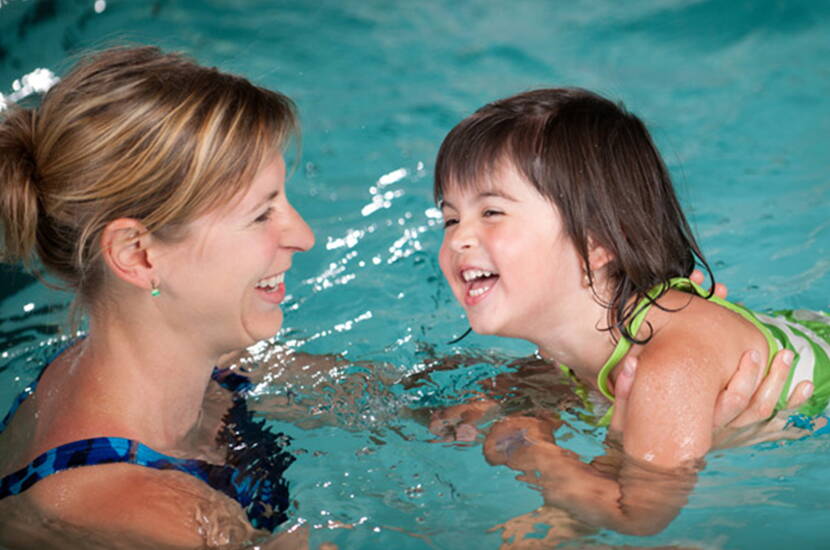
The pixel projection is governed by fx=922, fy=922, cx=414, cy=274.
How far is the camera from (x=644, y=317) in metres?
2.67

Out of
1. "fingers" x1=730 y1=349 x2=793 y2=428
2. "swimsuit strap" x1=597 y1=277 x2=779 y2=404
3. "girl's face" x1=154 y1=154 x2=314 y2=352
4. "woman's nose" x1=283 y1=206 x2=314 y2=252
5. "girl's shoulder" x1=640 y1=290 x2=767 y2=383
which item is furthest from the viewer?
"swimsuit strap" x1=597 y1=277 x2=779 y2=404

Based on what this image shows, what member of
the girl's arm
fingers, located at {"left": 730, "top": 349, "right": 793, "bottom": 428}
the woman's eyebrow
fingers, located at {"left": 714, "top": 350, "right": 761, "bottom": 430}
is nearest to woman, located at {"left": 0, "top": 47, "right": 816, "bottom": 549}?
the woman's eyebrow

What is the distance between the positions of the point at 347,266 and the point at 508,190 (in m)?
1.69

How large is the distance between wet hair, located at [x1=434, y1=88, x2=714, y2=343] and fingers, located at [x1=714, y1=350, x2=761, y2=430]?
10.2 inches

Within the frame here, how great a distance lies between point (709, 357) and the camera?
245 centimetres

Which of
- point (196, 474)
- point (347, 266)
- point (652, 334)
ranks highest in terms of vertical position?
point (652, 334)

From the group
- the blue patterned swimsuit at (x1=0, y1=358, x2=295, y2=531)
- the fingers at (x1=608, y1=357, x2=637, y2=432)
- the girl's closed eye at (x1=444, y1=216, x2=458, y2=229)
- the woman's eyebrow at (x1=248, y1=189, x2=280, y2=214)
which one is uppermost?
the woman's eyebrow at (x1=248, y1=189, x2=280, y2=214)

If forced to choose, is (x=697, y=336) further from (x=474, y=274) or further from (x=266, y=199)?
(x=266, y=199)

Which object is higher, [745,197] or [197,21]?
[197,21]

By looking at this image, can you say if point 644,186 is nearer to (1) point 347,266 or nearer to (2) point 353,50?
(1) point 347,266

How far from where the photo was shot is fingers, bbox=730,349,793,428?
2.53 metres

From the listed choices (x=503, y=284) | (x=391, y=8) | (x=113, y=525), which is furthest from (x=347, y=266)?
(x=391, y=8)

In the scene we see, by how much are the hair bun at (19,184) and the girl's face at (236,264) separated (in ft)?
1.04

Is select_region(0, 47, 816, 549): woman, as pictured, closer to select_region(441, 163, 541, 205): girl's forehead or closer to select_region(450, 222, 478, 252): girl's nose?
select_region(450, 222, 478, 252): girl's nose
